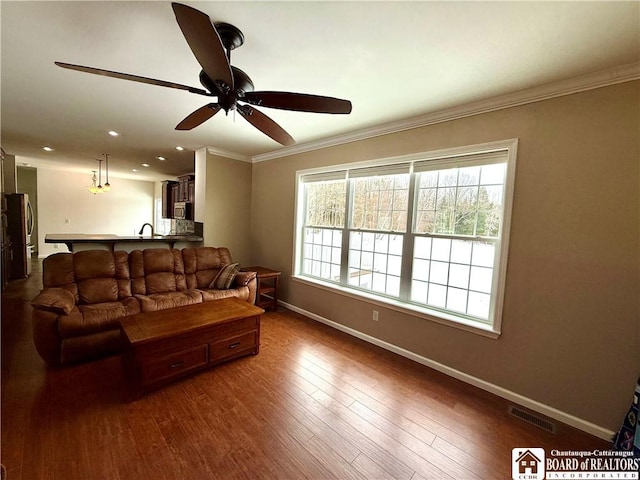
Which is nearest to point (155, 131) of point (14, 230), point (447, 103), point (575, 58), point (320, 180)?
point (320, 180)

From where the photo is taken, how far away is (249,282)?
143 inches

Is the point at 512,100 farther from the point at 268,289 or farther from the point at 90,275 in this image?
the point at 90,275

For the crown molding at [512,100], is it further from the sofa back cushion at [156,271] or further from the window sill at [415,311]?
the sofa back cushion at [156,271]

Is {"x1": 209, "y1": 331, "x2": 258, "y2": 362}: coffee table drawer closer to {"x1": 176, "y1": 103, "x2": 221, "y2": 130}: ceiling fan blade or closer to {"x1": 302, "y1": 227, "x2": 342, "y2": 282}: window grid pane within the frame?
{"x1": 302, "y1": 227, "x2": 342, "y2": 282}: window grid pane

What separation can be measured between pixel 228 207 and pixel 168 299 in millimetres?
1943

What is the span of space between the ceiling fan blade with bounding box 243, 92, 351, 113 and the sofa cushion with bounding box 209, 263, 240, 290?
2520 mm

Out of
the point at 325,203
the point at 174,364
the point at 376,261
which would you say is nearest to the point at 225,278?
the point at 174,364

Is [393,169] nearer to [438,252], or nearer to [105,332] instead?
[438,252]

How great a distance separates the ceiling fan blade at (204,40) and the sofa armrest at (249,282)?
8.76 feet

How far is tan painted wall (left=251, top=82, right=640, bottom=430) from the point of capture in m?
1.70

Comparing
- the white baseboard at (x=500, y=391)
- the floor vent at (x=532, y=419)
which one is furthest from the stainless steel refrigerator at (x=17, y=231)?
the floor vent at (x=532, y=419)

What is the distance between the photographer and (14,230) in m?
5.11

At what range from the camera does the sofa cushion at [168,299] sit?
2.81 meters

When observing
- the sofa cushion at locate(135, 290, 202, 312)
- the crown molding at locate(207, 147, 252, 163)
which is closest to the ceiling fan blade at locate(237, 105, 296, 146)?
the sofa cushion at locate(135, 290, 202, 312)
